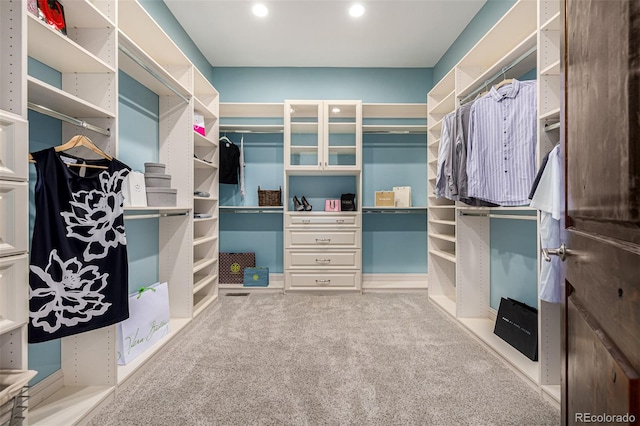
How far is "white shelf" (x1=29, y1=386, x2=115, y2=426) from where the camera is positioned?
1.41 m

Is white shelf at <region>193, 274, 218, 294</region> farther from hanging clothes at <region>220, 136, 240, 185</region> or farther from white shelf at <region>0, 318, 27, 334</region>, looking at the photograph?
white shelf at <region>0, 318, 27, 334</region>

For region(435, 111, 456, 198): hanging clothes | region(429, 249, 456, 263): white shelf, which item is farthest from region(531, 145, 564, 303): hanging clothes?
region(429, 249, 456, 263): white shelf

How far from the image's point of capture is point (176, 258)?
268 centimetres

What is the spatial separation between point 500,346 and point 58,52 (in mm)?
3200

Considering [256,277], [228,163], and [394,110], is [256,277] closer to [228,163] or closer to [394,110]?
[228,163]

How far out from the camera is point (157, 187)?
2.25m

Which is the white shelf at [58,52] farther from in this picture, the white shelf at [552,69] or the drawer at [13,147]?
the white shelf at [552,69]

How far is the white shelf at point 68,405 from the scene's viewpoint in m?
1.41

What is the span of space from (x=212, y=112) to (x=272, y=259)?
75.8 inches

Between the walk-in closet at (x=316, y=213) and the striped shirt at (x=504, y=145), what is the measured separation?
0.05 ft

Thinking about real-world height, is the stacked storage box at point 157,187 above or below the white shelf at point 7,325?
above

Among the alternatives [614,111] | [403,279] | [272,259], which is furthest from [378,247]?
[614,111]

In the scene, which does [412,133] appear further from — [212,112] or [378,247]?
[212,112]

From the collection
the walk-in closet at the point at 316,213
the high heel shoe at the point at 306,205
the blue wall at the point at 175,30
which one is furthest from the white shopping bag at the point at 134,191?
the high heel shoe at the point at 306,205
